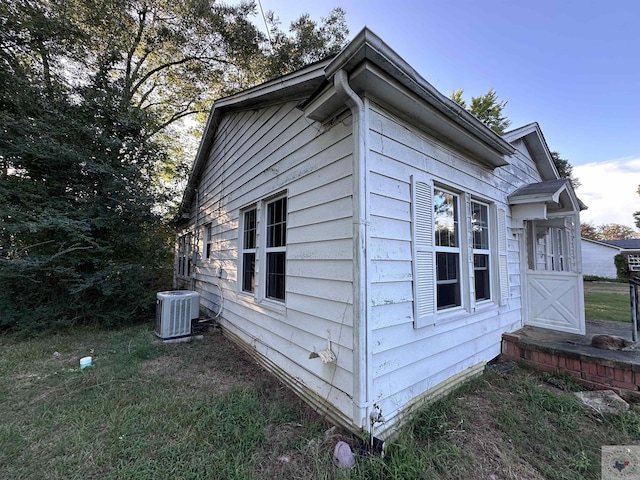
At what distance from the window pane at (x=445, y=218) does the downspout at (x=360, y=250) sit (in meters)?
1.32

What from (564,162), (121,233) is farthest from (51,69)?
(564,162)

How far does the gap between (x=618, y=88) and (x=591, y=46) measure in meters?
2.34

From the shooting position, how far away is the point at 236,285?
491 cm

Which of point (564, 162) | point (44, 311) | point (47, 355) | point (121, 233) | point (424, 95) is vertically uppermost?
point (564, 162)

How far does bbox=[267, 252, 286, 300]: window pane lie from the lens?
3721 mm

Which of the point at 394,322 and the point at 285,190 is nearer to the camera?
the point at 394,322

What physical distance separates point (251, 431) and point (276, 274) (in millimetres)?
1926

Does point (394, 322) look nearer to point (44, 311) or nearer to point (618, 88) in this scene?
point (44, 311)

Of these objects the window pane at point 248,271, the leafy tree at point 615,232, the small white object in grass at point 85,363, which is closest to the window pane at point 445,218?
the window pane at point 248,271

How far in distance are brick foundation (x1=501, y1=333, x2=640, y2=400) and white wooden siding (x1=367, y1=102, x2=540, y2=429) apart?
0.84 meters

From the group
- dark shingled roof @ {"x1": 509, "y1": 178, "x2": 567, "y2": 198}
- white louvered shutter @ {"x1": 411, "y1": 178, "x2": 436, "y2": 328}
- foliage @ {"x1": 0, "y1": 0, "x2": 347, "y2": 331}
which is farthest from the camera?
foliage @ {"x1": 0, "y1": 0, "x2": 347, "y2": 331}

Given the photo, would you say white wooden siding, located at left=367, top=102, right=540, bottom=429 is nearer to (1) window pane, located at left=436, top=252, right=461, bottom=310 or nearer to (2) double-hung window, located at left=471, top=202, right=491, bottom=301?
(1) window pane, located at left=436, top=252, right=461, bottom=310

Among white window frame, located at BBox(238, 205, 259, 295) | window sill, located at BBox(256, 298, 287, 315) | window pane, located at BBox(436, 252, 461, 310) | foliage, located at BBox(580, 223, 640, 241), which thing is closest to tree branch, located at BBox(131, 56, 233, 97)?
white window frame, located at BBox(238, 205, 259, 295)

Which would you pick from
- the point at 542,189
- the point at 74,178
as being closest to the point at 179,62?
the point at 74,178
